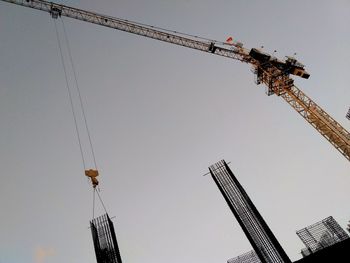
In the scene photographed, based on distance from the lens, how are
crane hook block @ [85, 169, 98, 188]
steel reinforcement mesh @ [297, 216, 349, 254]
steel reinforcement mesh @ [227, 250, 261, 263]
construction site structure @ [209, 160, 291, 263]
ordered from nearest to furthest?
construction site structure @ [209, 160, 291, 263], crane hook block @ [85, 169, 98, 188], steel reinforcement mesh @ [227, 250, 261, 263], steel reinforcement mesh @ [297, 216, 349, 254]

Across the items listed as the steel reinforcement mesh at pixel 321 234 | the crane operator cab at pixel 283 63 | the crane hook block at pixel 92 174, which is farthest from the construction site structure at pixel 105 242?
the crane operator cab at pixel 283 63

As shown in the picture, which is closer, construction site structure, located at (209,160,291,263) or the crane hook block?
construction site structure, located at (209,160,291,263)

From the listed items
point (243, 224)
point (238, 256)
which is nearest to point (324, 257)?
point (243, 224)

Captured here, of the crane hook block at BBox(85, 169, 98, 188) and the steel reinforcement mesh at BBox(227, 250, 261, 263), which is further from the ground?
the crane hook block at BBox(85, 169, 98, 188)

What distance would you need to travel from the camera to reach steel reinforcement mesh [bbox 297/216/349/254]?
28.9 m

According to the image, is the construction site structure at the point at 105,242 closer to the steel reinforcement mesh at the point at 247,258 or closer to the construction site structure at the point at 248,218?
the construction site structure at the point at 248,218

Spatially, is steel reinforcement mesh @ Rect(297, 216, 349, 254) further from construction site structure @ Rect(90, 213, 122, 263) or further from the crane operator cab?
construction site structure @ Rect(90, 213, 122, 263)

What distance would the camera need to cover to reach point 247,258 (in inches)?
1051

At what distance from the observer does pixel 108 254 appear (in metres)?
14.6

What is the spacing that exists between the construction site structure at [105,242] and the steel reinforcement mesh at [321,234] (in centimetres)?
2270

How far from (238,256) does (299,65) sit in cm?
2384

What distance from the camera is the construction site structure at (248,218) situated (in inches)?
518

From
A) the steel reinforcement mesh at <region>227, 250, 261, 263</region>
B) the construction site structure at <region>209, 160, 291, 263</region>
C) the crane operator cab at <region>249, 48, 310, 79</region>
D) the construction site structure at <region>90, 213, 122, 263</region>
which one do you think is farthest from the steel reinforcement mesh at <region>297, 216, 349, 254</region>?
the construction site structure at <region>90, 213, 122, 263</region>

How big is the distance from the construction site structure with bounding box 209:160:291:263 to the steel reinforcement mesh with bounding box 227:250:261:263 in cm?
1475
